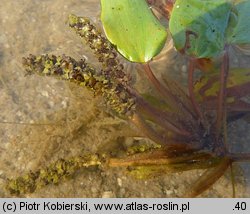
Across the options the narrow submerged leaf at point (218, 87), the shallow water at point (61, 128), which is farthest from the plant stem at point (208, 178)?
the narrow submerged leaf at point (218, 87)

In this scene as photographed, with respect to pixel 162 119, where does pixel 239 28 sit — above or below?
above

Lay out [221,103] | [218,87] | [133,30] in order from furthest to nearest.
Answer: [218,87] < [221,103] < [133,30]

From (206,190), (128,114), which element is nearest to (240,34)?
(128,114)

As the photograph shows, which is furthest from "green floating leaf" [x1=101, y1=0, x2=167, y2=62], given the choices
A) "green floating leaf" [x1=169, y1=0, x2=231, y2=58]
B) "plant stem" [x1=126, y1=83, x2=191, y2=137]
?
"plant stem" [x1=126, y1=83, x2=191, y2=137]
